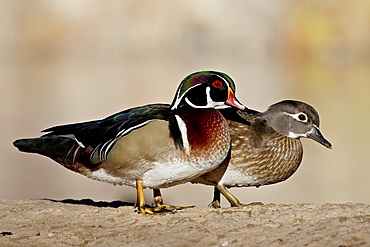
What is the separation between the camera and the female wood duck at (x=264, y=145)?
5543 mm

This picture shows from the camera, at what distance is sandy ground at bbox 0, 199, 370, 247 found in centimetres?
416

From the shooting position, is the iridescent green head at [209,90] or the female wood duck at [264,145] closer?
the iridescent green head at [209,90]

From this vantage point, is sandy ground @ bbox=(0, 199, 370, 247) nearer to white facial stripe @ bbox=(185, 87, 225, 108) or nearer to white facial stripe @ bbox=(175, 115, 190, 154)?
white facial stripe @ bbox=(175, 115, 190, 154)

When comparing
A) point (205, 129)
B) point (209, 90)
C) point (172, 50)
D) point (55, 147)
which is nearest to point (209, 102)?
point (209, 90)

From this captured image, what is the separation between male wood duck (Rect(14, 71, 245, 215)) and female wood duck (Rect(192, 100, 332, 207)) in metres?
0.40

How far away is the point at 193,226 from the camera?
4.54 m

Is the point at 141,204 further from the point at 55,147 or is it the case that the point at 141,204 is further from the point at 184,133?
the point at 55,147

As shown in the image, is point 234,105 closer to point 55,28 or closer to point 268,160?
point 268,160

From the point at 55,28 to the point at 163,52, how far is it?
5.14 m

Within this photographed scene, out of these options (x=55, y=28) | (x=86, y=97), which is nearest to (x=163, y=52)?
(x=55, y=28)

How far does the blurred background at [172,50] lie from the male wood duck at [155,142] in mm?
10516

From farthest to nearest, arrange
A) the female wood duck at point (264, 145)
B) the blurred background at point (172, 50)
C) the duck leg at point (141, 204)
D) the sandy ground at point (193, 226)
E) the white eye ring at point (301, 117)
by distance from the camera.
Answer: the blurred background at point (172, 50) < the white eye ring at point (301, 117) < the female wood duck at point (264, 145) < the duck leg at point (141, 204) < the sandy ground at point (193, 226)

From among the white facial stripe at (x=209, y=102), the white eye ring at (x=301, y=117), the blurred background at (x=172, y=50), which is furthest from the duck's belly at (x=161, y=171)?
the blurred background at (x=172, y=50)

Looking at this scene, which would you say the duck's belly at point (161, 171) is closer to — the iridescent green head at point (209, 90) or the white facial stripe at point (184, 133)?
the white facial stripe at point (184, 133)
